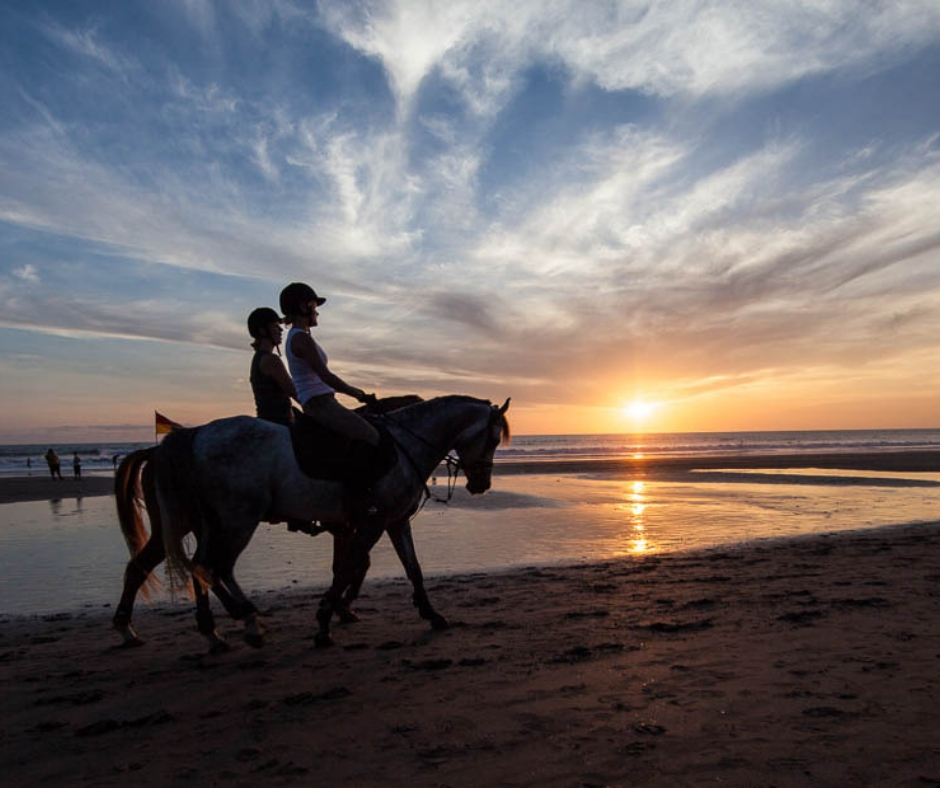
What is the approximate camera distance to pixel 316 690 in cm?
476

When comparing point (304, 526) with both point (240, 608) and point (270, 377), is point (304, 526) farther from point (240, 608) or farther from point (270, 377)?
point (270, 377)

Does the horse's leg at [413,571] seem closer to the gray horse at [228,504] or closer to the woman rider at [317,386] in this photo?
the gray horse at [228,504]

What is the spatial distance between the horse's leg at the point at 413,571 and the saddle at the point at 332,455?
84 centimetres

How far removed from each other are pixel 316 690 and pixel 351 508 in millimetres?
1804

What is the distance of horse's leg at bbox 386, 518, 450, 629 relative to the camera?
21.1 ft

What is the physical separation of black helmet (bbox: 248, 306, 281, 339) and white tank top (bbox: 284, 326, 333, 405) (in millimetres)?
720

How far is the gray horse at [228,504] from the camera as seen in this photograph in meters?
5.84

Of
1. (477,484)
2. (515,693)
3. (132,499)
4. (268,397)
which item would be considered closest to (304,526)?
(268,397)

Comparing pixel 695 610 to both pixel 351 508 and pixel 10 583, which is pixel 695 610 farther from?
pixel 10 583

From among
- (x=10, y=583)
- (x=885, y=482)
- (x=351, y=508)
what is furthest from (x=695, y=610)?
(x=885, y=482)

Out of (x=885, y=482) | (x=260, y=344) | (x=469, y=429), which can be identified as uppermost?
(x=260, y=344)

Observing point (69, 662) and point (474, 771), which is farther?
point (69, 662)

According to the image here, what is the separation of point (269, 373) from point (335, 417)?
100 centimetres

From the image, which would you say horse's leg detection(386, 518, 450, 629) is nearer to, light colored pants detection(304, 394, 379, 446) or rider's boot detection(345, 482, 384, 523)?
rider's boot detection(345, 482, 384, 523)
